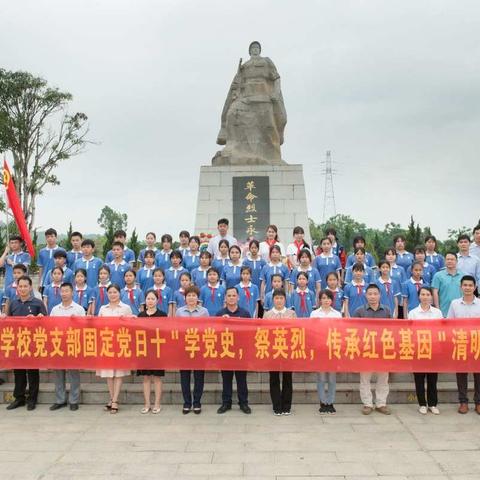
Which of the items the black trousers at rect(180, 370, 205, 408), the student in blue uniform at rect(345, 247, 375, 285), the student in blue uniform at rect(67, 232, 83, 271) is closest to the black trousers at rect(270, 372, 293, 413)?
the black trousers at rect(180, 370, 205, 408)

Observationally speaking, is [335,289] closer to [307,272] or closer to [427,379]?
[307,272]

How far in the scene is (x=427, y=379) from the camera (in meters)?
5.57

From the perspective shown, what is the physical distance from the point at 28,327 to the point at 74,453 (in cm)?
197

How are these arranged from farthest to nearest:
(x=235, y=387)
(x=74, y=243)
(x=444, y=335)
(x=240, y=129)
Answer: (x=240, y=129), (x=74, y=243), (x=235, y=387), (x=444, y=335)

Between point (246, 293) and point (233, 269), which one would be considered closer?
point (246, 293)

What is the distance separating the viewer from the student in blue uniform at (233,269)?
6.82 metres

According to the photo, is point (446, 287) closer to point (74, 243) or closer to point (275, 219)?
point (74, 243)

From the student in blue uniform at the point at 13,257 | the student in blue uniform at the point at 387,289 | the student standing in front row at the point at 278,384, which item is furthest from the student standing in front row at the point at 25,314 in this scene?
the student in blue uniform at the point at 387,289

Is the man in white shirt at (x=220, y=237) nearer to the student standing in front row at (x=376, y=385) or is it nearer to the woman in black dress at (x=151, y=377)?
the woman in black dress at (x=151, y=377)

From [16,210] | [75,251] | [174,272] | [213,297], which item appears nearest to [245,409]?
[213,297]

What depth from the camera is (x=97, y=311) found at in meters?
6.49

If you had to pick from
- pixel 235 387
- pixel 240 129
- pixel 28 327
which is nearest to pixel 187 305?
pixel 235 387

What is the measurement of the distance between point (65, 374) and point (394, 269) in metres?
4.34

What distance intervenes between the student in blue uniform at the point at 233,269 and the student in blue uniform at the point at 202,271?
0.25m
